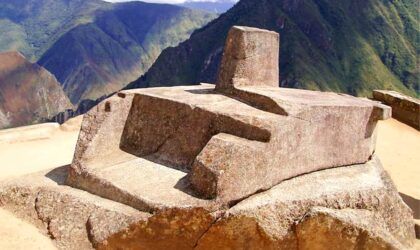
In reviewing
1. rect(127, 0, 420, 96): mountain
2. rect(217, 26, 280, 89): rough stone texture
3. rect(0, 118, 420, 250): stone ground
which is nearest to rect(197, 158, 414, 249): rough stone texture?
rect(0, 118, 420, 250): stone ground

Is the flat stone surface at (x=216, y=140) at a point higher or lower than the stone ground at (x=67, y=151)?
higher

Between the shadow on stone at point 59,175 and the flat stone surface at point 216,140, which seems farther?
the shadow on stone at point 59,175

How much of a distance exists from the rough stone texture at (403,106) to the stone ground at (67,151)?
0.26 metres

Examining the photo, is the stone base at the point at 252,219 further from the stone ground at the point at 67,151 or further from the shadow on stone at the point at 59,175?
the stone ground at the point at 67,151

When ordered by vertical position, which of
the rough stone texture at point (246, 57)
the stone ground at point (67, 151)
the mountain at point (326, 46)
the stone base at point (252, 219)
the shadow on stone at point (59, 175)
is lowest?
the mountain at point (326, 46)

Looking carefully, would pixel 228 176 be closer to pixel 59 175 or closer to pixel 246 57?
pixel 246 57

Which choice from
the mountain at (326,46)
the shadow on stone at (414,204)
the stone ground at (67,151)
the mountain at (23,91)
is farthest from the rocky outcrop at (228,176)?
the mountain at (23,91)

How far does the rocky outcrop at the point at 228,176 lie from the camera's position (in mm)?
6820

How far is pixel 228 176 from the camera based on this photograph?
22.6 ft

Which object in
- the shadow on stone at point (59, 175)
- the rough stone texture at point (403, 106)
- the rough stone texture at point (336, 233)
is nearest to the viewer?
the rough stone texture at point (336, 233)

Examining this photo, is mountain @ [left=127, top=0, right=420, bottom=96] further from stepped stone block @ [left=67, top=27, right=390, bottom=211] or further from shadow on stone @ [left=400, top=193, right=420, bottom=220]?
stepped stone block @ [left=67, top=27, right=390, bottom=211]

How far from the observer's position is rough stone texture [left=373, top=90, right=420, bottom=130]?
16859 millimetres

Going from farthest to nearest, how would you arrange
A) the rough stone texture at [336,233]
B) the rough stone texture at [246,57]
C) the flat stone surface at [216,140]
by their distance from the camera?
the rough stone texture at [246,57] → the flat stone surface at [216,140] → the rough stone texture at [336,233]

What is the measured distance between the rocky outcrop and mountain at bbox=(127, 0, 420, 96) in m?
82.9
